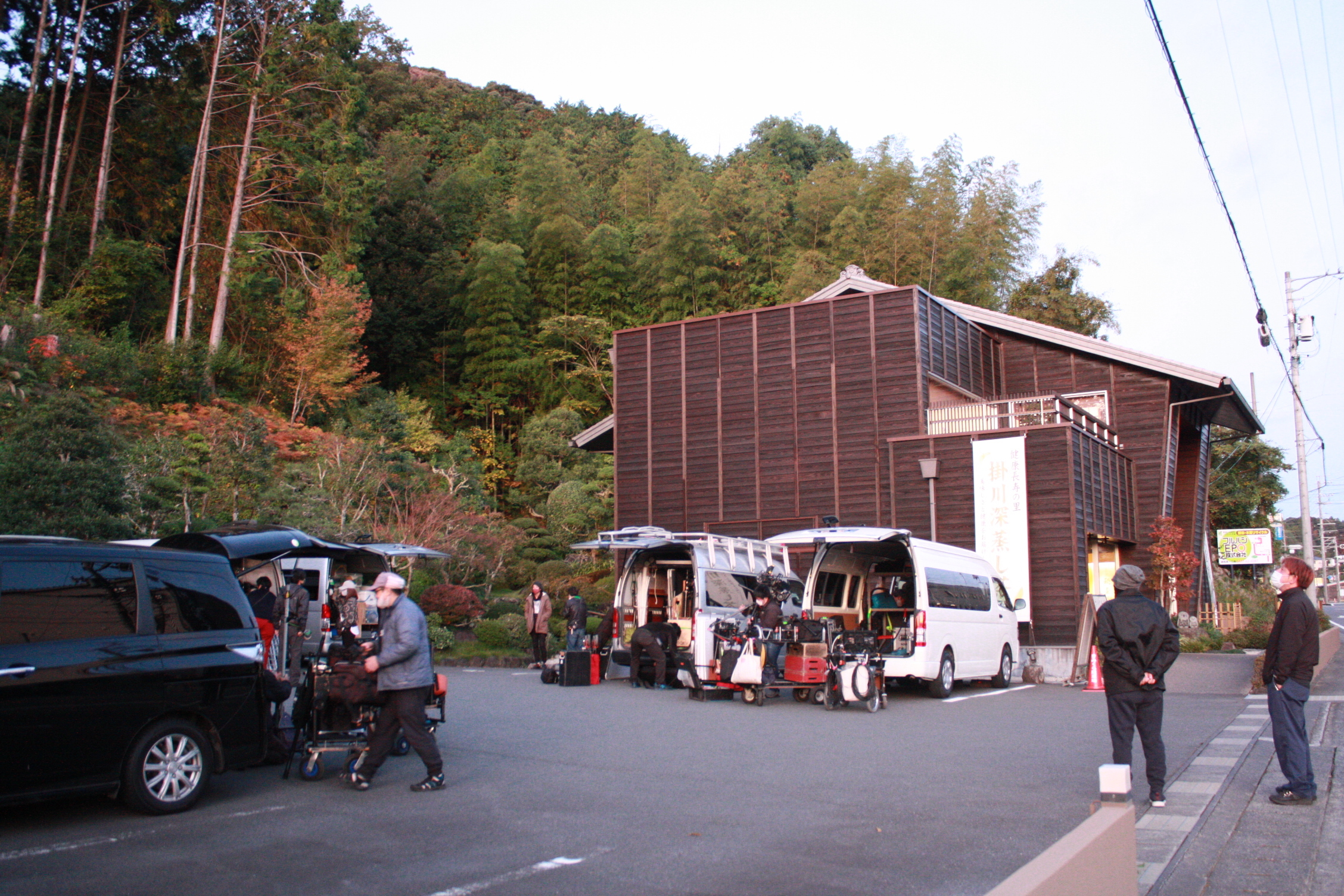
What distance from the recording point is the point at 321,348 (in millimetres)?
27828

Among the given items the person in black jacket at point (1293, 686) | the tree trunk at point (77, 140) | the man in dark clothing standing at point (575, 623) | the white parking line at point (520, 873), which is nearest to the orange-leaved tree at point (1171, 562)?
the man in dark clothing standing at point (575, 623)

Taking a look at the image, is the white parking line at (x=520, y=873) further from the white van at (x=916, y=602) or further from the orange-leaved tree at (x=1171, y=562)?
the orange-leaved tree at (x=1171, y=562)

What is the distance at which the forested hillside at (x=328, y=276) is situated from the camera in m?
19.1

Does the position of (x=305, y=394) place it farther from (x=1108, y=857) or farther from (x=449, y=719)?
(x=1108, y=857)

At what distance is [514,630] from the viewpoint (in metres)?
19.0

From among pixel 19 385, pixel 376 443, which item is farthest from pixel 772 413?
pixel 19 385

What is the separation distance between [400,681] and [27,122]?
24.5m

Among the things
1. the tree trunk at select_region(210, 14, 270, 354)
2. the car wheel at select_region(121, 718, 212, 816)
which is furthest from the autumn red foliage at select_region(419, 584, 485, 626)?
the car wheel at select_region(121, 718, 212, 816)

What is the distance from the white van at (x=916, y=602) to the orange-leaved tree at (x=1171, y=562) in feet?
23.0

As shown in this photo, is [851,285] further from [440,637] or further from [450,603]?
[440,637]

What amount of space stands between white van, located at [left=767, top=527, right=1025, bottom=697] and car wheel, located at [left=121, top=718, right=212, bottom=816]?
7880 mm

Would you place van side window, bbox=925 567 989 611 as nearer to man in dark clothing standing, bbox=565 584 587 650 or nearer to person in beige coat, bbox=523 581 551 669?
man in dark clothing standing, bbox=565 584 587 650

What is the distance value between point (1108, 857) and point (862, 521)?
55.4 ft

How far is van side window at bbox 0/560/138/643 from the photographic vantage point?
5.59 meters
